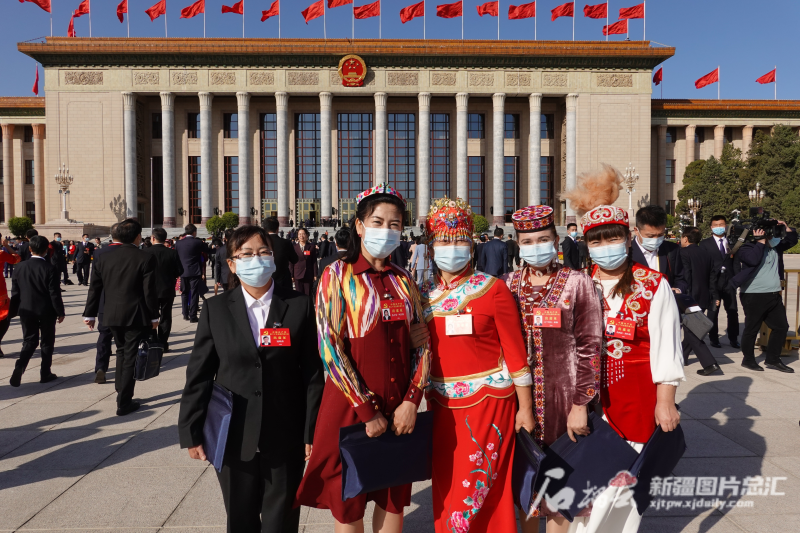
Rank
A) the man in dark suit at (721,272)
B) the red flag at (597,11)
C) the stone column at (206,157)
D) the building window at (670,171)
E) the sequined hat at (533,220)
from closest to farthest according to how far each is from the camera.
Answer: the sequined hat at (533,220) < the man in dark suit at (721,272) < the red flag at (597,11) < the stone column at (206,157) < the building window at (670,171)

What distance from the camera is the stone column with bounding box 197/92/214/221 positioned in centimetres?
3856

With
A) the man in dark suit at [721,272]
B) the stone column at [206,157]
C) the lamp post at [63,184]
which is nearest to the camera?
the man in dark suit at [721,272]

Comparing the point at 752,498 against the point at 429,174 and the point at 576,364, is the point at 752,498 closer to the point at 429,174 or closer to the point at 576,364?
the point at 576,364

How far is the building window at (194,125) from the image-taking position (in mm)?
41875

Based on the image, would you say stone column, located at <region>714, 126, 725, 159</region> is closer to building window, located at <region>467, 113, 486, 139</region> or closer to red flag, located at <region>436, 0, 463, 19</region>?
building window, located at <region>467, 113, 486, 139</region>

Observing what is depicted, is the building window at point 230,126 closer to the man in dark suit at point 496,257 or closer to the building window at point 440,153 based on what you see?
the building window at point 440,153

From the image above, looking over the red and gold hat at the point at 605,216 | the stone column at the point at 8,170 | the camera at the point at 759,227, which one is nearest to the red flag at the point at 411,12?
the camera at the point at 759,227

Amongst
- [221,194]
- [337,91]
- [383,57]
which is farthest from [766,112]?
[221,194]

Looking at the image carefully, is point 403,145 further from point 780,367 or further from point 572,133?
point 780,367

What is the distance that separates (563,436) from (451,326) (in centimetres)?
82

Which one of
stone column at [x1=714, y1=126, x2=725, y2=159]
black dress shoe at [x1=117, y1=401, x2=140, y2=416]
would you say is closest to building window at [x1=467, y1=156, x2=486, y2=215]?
stone column at [x1=714, y1=126, x2=725, y2=159]

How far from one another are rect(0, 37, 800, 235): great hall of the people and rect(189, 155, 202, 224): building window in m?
0.09

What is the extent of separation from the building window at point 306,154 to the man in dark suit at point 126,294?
121 ft

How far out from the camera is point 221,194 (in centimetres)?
4209
